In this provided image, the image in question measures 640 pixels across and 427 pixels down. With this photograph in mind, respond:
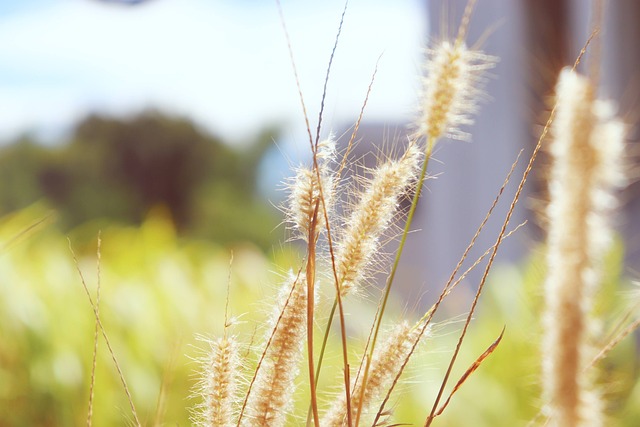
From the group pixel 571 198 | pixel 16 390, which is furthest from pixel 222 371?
pixel 16 390

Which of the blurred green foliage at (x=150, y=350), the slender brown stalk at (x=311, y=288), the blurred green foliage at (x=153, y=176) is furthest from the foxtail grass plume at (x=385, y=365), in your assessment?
the blurred green foliage at (x=153, y=176)

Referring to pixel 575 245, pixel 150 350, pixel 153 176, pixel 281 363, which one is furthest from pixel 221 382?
pixel 153 176

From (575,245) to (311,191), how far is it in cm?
10

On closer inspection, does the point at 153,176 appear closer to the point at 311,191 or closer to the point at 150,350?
the point at 150,350

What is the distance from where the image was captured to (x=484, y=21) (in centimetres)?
299

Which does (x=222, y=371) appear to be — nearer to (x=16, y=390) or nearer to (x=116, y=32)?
(x=16, y=390)

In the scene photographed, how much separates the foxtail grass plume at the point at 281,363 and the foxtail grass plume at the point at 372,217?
2 cm

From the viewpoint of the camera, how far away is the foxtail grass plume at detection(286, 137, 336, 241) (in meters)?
0.28

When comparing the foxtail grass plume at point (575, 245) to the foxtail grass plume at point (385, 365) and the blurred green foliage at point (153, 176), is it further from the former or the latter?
the blurred green foliage at point (153, 176)

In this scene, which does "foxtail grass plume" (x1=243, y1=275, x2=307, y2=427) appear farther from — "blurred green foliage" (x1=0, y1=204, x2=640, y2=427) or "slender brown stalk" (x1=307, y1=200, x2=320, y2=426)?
"blurred green foliage" (x1=0, y1=204, x2=640, y2=427)

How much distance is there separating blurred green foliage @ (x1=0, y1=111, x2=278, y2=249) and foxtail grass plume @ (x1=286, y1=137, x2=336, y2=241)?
9.98 meters

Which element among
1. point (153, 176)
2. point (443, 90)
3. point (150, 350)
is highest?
point (153, 176)

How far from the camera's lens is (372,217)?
29 cm

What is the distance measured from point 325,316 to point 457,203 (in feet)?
9.25
